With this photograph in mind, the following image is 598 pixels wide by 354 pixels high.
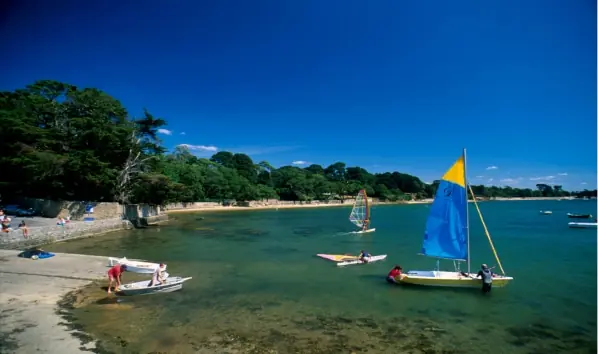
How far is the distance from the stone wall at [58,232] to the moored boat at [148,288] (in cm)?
1719

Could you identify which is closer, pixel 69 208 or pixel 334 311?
pixel 334 311

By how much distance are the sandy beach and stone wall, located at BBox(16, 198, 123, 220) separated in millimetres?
21192

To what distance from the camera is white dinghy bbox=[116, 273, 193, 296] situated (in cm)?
1767

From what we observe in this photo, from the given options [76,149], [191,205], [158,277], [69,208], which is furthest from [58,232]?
[191,205]

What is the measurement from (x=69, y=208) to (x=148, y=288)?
3500 centimetres

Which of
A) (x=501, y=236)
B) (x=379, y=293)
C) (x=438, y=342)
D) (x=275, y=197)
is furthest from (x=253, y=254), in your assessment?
(x=275, y=197)

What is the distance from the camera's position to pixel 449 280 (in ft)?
67.8

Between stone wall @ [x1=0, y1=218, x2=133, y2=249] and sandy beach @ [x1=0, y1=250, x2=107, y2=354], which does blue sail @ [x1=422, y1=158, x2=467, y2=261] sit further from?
stone wall @ [x1=0, y1=218, x2=133, y2=249]

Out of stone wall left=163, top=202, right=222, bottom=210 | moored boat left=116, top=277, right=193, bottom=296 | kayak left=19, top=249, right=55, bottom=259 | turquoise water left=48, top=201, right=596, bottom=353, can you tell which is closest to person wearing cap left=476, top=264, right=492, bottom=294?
turquoise water left=48, top=201, right=596, bottom=353

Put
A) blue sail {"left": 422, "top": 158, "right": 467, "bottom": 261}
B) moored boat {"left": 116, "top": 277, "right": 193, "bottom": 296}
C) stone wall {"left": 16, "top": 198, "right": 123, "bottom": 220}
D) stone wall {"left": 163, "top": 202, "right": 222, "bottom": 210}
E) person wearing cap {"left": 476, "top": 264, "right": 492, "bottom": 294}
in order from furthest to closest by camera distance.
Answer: stone wall {"left": 163, "top": 202, "right": 222, "bottom": 210} < stone wall {"left": 16, "top": 198, "right": 123, "bottom": 220} < blue sail {"left": 422, "top": 158, "right": 467, "bottom": 261} < person wearing cap {"left": 476, "top": 264, "right": 492, "bottom": 294} < moored boat {"left": 116, "top": 277, "right": 193, "bottom": 296}

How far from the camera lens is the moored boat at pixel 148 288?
17672 mm

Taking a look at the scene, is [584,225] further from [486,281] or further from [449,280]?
[449,280]

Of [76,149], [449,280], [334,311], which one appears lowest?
[334,311]

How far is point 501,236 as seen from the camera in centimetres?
5334
